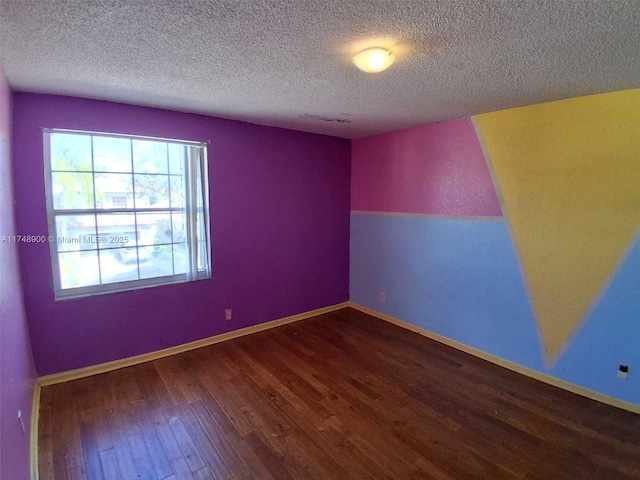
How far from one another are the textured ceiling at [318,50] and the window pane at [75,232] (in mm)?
957

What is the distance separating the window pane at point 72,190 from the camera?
2.50m

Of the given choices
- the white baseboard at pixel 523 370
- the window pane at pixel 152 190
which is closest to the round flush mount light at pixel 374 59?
the window pane at pixel 152 190

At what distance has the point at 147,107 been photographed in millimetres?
2770

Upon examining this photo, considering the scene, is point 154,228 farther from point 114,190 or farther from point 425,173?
point 425,173

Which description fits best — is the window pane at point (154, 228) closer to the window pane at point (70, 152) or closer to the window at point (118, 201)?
the window at point (118, 201)

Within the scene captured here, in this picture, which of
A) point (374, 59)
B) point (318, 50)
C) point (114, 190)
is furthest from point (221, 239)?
point (374, 59)

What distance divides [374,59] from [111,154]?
7.63ft

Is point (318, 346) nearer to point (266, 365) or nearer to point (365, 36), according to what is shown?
point (266, 365)

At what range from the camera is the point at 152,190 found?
2945 millimetres

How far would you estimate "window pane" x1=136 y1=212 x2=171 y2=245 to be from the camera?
115 inches

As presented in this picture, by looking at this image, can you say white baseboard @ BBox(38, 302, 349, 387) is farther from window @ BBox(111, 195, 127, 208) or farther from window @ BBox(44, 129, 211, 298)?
window @ BBox(111, 195, 127, 208)

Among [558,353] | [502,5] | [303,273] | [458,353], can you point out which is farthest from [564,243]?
[303,273]

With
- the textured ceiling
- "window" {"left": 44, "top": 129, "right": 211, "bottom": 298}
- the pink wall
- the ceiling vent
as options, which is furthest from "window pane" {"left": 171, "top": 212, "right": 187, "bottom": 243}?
the pink wall

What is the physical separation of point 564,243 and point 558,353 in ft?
2.95
